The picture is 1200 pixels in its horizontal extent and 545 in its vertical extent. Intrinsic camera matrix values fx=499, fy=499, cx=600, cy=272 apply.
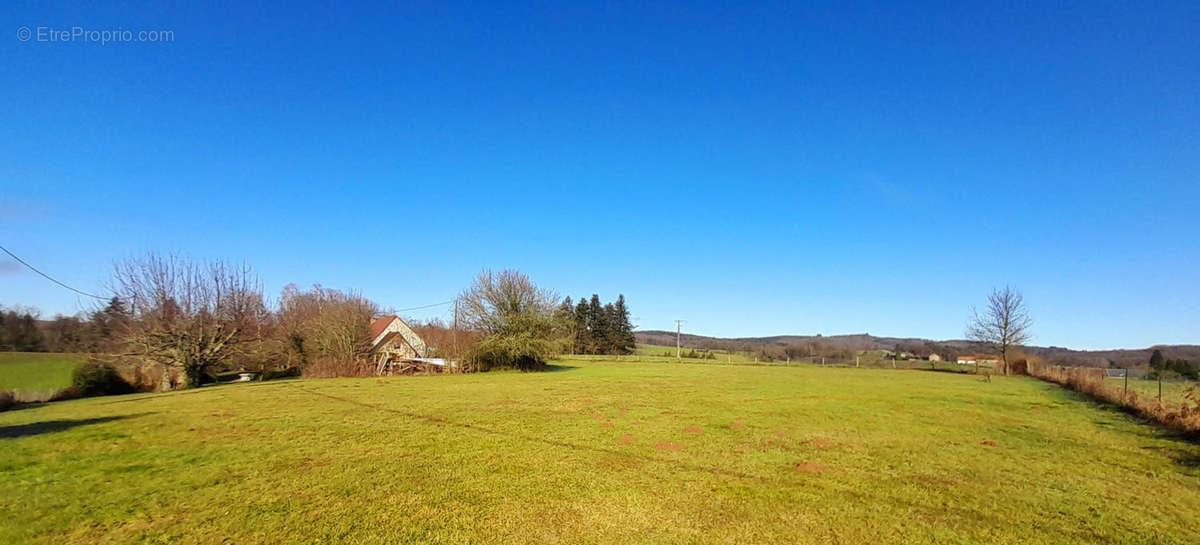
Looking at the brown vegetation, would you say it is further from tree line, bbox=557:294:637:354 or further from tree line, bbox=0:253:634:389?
tree line, bbox=557:294:637:354

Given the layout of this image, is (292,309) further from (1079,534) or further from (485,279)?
(1079,534)

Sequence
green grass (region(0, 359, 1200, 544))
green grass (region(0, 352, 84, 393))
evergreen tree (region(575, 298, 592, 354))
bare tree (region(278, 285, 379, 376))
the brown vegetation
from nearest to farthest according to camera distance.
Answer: green grass (region(0, 359, 1200, 544))
the brown vegetation
green grass (region(0, 352, 84, 393))
bare tree (region(278, 285, 379, 376))
evergreen tree (region(575, 298, 592, 354))

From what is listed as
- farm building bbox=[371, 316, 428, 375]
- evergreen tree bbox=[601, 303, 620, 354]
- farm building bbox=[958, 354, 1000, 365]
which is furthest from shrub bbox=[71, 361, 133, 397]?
farm building bbox=[958, 354, 1000, 365]

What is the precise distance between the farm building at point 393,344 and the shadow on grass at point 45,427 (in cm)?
1907

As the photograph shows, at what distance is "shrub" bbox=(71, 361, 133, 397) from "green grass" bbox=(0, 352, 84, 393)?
67 centimetres

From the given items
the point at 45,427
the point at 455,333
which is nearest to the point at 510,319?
the point at 455,333

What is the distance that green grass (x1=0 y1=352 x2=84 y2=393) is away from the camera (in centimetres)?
2266

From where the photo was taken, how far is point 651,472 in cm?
697

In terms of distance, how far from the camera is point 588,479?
6566mm

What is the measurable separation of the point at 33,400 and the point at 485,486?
24053mm

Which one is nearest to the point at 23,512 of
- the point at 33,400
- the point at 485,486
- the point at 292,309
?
the point at 485,486

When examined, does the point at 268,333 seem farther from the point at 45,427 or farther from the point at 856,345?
the point at 856,345

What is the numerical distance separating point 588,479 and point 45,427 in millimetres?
12732

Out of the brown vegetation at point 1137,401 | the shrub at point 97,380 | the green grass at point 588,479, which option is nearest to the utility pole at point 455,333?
the shrub at point 97,380
